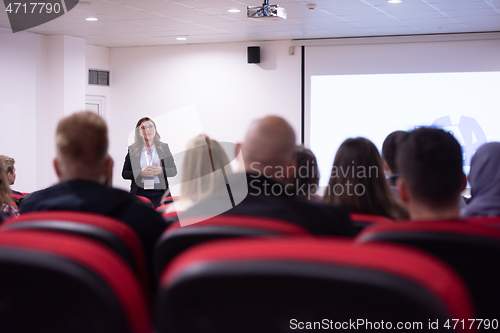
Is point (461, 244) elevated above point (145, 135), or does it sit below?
below

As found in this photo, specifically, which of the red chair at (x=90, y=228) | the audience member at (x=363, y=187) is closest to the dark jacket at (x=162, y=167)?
the audience member at (x=363, y=187)

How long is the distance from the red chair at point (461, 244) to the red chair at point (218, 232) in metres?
0.19

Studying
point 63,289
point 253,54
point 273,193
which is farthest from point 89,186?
point 253,54

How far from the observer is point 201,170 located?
246cm

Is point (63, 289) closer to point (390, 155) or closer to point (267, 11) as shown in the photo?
point (390, 155)

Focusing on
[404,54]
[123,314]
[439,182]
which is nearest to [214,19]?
[404,54]

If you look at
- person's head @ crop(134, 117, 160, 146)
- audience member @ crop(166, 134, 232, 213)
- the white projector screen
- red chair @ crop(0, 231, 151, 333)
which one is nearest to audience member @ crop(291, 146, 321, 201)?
audience member @ crop(166, 134, 232, 213)

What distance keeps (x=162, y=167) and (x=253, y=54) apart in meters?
4.26

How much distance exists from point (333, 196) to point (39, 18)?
Result: 6.07 metres

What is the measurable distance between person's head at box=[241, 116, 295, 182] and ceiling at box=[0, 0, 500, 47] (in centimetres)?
435

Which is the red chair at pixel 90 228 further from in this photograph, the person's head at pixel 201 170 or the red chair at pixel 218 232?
the person's head at pixel 201 170

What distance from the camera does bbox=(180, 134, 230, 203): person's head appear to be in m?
2.40

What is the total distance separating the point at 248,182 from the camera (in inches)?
79.0

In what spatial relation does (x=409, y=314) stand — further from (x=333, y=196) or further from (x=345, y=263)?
(x=333, y=196)
